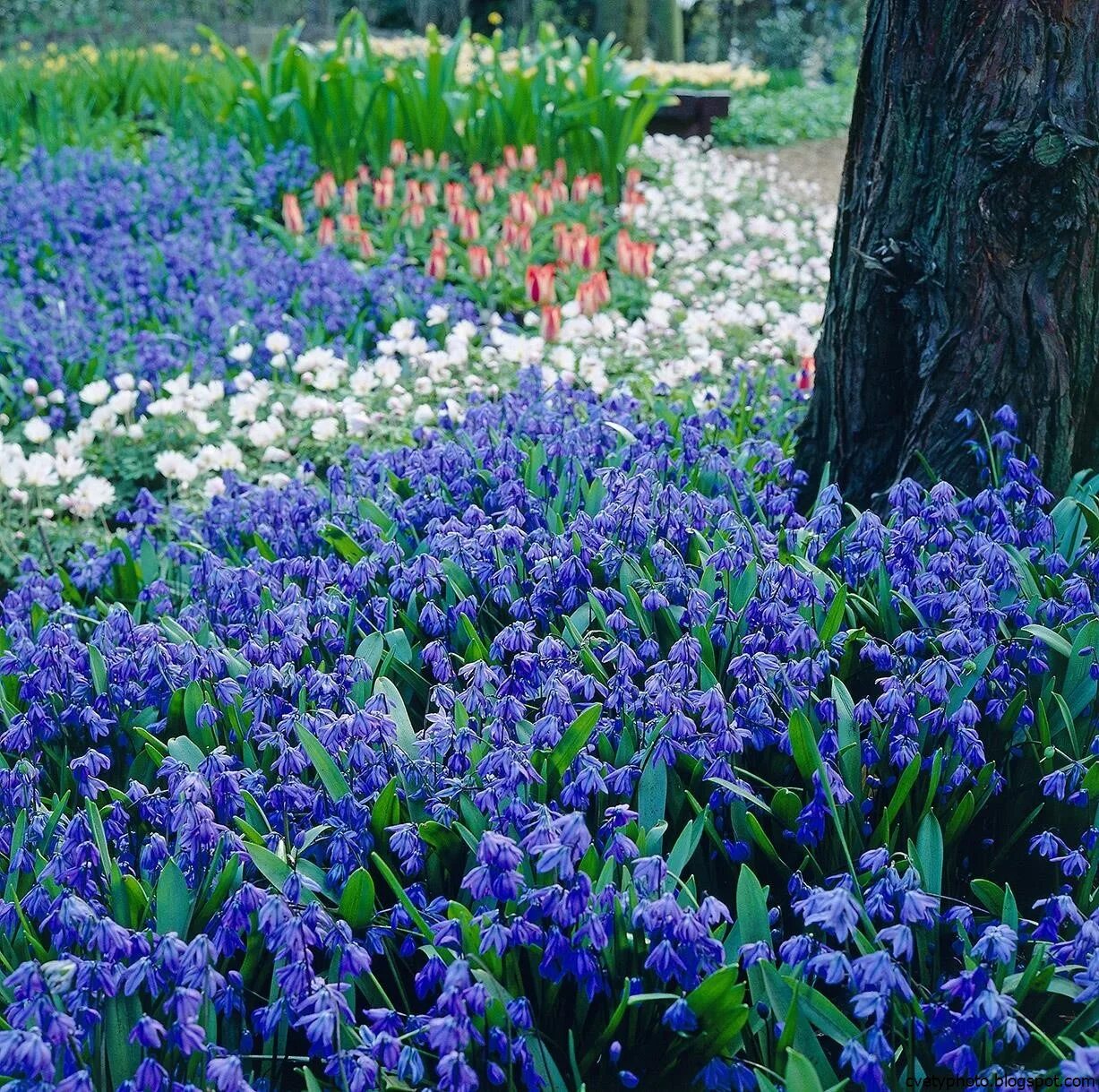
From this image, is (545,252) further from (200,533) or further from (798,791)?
(798,791)

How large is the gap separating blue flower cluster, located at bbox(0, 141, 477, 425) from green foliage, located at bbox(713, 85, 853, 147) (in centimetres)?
703

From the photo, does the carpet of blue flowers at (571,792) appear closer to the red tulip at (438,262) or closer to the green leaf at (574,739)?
the green leaf at (574,739)

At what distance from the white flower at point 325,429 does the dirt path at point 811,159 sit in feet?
24.2

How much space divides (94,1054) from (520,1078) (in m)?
0.57

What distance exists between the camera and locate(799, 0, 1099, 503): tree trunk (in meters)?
2.74

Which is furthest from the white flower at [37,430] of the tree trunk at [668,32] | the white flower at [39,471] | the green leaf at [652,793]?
the tree trunk at [668,32]

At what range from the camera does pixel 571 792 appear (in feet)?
5.90

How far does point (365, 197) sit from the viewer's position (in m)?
7.14

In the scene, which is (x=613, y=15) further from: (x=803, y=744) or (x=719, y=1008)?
(x=719, y=1008)

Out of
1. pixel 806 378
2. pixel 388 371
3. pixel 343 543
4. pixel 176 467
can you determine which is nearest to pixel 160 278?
pixel 388 371

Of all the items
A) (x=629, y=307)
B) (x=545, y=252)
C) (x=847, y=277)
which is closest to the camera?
(x=847, y=277)

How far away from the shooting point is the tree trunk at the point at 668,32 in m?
16.6

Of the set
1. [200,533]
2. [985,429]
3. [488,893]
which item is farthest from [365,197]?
[488,893]

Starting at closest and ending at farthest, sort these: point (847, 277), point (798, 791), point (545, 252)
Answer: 1. point (798, 791)
2. point (847, 277)
3. point (545, 252)
